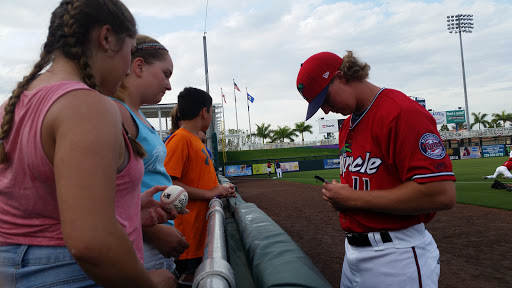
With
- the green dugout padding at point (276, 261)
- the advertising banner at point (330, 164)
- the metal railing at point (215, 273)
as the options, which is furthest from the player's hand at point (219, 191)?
the advertising banner at point (330, 164)

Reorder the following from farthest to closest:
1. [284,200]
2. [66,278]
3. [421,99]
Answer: [421,99]
[284,200]
[66,278]

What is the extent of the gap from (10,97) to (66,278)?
51cm

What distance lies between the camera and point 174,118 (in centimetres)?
364

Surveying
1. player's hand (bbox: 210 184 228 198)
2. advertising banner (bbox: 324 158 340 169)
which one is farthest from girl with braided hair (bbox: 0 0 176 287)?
advertising banner (bbox: 324 158 340 169)

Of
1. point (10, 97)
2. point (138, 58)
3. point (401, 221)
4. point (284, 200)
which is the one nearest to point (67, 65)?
point (10, 97)

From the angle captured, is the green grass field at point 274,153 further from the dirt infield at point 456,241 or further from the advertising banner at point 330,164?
the dirt infield at point 456,241

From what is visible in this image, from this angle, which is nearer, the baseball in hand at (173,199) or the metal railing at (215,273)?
the metal railing at (215,273)

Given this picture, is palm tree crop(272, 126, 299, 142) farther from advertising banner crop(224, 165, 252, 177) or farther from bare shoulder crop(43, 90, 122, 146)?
bare shoulder crop(43, 90, 122, 146)

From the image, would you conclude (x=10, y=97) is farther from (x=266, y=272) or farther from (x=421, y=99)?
(x=421, y=99)

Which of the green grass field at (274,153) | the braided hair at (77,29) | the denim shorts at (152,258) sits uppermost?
the braided hair at (77,29)

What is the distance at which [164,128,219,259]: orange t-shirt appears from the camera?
2.64 m

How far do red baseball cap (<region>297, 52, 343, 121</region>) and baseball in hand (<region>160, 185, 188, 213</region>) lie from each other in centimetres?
93

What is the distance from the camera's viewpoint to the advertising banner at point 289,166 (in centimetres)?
3209

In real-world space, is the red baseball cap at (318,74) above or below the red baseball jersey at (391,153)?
above
